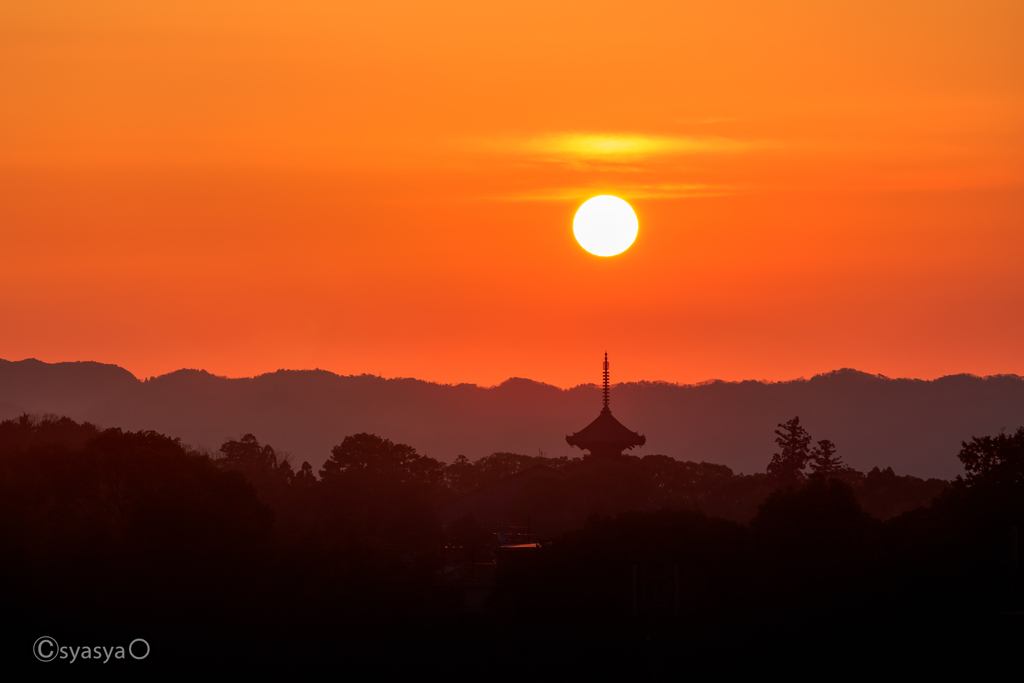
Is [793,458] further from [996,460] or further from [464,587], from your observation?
[464,587]

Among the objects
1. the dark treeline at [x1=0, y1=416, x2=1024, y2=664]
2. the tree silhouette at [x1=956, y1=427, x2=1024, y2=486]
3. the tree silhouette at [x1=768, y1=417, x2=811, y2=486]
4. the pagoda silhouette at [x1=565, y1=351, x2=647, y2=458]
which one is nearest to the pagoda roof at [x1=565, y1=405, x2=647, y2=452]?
the pagoda silhouette at [x1=565, y1=351, x2=647, y2=458]

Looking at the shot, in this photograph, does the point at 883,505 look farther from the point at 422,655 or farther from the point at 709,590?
the point at 422,655

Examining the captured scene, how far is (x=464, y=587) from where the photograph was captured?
64.6m

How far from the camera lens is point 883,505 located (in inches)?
3750

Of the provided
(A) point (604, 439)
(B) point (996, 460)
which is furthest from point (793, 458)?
(B) point (996, 460)

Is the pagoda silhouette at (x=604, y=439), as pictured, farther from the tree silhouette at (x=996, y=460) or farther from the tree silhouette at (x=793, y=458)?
the tree silhouette at (x=996, y=460)

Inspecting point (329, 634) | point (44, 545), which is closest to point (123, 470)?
point (44, 545)

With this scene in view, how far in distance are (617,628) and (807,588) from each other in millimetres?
8388

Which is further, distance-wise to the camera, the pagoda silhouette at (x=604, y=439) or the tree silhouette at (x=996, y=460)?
the pagoda silhouette at (x=604, y=439)

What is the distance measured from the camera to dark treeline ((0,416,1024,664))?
47.9 metres

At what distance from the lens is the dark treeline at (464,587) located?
47875 millimetres

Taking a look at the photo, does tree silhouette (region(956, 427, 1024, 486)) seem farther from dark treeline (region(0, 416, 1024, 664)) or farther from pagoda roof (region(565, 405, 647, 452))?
pagoda roof (region(565, 405, 647, 452))

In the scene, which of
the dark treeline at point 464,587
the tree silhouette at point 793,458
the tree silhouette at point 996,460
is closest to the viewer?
the dark treeline at point 464,587

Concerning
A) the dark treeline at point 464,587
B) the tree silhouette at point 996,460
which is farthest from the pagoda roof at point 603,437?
the tree silhouette at point 996,460
